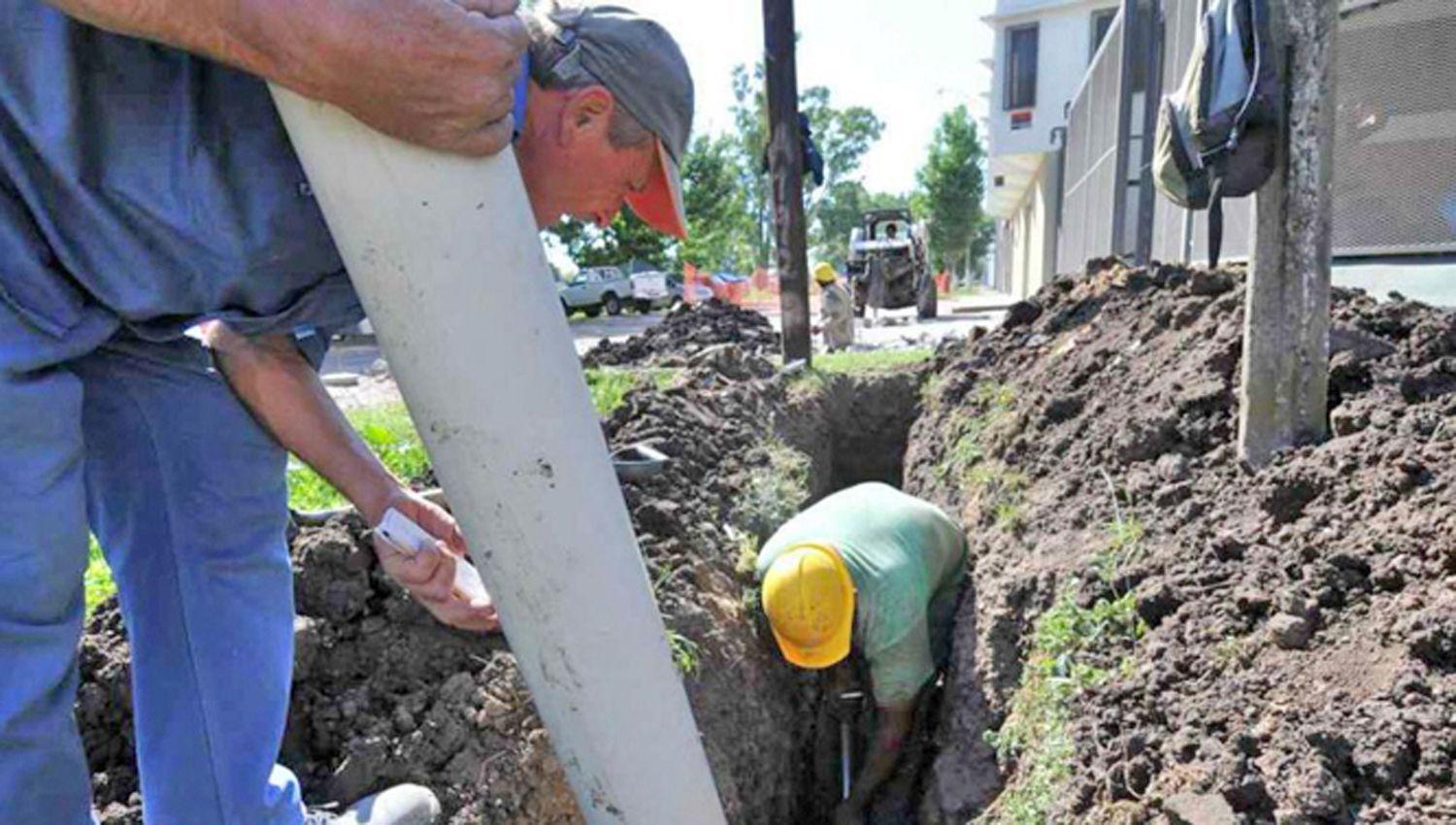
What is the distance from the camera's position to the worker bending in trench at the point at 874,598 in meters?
3.99

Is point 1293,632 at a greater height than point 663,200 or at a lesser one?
lesser

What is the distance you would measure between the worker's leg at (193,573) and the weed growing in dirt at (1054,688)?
1.83 m

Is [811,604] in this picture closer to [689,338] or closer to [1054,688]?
[1054,688]

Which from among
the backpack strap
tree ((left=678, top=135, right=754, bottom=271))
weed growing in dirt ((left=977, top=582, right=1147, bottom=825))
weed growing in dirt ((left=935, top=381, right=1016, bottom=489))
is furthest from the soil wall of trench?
tree ((left=678, top=135, right=754, bottom=271))

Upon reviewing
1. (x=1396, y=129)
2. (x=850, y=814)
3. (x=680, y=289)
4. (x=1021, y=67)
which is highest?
(x=1021, y=67)

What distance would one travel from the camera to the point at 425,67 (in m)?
1.05

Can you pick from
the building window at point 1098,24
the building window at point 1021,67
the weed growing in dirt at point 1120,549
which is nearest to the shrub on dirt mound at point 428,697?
the weed growing in dirt at point 1120,549

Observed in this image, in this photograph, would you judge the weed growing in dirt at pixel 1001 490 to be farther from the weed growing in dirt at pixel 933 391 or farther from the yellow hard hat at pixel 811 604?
the weed growing in dirt at pixel 933 391

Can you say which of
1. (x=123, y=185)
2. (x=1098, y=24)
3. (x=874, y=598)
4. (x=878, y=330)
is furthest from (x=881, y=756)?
(x=1098, y=24)

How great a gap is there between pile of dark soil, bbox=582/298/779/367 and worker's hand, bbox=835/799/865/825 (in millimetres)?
4340

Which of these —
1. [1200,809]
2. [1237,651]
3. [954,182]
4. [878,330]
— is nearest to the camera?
[1200,809]

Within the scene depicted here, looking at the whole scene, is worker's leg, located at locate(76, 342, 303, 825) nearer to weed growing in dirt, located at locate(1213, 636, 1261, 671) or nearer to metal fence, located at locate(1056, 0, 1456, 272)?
weed growing in dirt, located at locate(1213, 636, 1261, 671)

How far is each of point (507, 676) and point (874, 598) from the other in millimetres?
1889

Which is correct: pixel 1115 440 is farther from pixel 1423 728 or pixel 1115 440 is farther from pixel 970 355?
pixel 970 355
